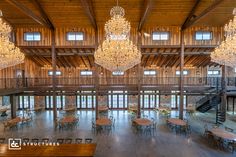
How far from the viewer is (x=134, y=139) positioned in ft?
32.4

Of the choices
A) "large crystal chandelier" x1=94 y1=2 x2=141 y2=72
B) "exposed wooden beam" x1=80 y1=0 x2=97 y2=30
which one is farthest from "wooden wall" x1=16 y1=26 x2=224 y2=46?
"large crystal chandelier" x1=94 y1=2 x2=141 y2=72

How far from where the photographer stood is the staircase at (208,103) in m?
13.8

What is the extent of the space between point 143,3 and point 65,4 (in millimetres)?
5342

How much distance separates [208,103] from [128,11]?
11.4 m

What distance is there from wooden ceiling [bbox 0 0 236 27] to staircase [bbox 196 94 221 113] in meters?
6.32

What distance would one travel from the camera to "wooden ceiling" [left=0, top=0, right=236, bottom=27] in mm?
10732

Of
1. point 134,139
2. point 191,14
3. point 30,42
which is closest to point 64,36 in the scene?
point 30,42

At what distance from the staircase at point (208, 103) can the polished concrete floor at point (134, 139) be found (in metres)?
1.60

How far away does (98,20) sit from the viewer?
12.6 meters

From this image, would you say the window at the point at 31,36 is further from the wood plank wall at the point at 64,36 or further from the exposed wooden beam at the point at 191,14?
the exposed wooden beam at the point at 191,14

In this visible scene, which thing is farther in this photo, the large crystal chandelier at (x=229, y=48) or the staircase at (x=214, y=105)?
the staircase at (x=214, y=105)

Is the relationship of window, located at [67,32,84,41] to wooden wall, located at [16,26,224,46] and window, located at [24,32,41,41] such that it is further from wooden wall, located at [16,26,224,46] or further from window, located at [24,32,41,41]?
window, located at [24,32,41,41]

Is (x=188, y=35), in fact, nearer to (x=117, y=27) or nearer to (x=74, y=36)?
(x=117, y=27)

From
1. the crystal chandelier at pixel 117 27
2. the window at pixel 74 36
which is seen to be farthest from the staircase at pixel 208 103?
the window at pixel 74 36
